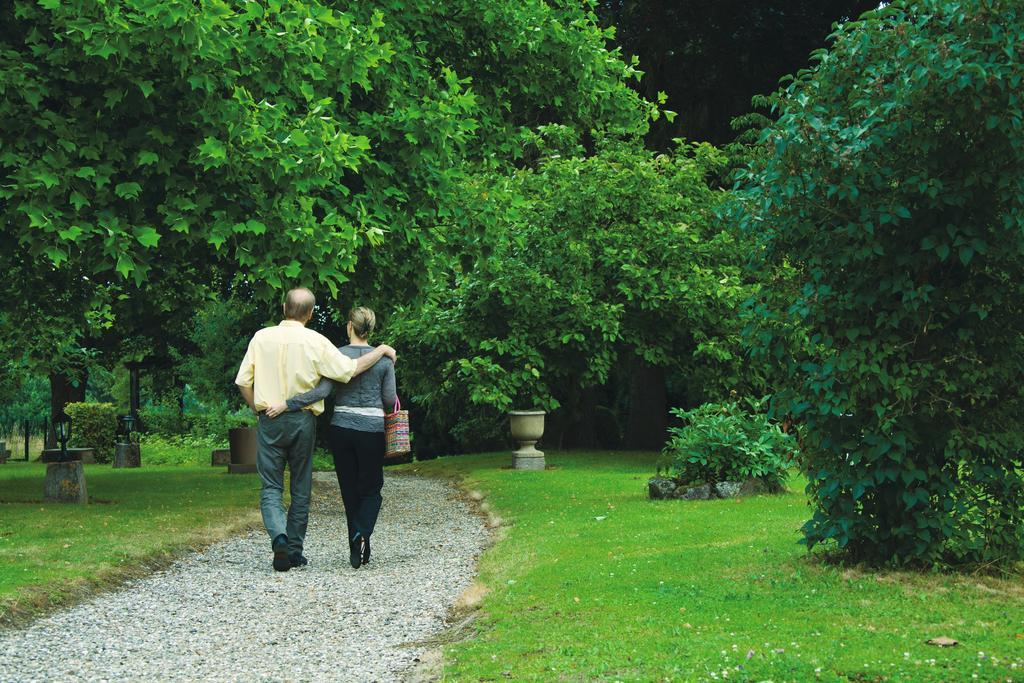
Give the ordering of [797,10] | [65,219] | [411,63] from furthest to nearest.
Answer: [797,10] → [411,63] → [65,219]

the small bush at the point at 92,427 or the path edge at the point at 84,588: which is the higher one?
the small bush at the point at 92,427

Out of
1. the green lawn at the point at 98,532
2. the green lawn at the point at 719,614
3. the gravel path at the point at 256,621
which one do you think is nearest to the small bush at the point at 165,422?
the green lawn at the point at 98,532

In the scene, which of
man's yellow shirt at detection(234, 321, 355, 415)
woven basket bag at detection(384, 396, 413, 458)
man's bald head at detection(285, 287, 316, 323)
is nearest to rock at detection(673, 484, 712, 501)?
woven basket bag at detection(384, 396, 413, 458)

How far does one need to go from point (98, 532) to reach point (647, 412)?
1794cm

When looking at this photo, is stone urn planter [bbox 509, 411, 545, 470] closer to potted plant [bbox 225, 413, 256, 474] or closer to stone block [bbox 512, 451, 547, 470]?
stone block [bbox 512, 451, 547, 470]

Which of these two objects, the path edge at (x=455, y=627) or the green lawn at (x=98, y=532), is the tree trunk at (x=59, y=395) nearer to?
the green lawn at (x=98, y=532)

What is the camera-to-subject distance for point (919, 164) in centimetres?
741

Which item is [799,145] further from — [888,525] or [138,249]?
[138,249]

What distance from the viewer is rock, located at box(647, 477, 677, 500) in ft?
46.6

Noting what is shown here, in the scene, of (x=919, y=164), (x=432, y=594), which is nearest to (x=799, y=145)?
(x=919, y=164)

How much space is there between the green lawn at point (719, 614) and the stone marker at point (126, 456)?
22.5 meters

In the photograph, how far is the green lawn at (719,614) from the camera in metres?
5.45

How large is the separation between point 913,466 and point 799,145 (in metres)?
2.32

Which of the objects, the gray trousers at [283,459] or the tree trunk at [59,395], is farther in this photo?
the tree trunk at [59,395]
